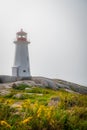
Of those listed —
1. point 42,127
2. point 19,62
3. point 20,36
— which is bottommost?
point 42,127

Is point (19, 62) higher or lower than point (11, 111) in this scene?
higher

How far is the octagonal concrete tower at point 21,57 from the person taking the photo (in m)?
54.0

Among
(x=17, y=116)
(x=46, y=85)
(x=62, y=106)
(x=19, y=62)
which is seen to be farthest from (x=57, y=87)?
(x=17, y=116)

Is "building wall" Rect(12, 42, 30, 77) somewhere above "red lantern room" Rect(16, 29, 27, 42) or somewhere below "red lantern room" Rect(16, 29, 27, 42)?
below

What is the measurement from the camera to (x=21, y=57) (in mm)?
54656

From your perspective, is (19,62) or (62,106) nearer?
(62,106)

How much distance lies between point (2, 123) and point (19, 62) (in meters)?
46.2

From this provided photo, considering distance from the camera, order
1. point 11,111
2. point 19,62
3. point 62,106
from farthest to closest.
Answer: point 19,62 < point 62,106 < point 11,111

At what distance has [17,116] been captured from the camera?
36.1 ft

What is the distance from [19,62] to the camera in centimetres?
5447

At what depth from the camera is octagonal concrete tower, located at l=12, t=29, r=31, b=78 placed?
177 ft

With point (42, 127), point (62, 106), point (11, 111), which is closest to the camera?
point (42, 127)

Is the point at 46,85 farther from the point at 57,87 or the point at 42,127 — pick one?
the point at 42,127

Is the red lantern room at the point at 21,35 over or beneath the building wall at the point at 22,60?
over
